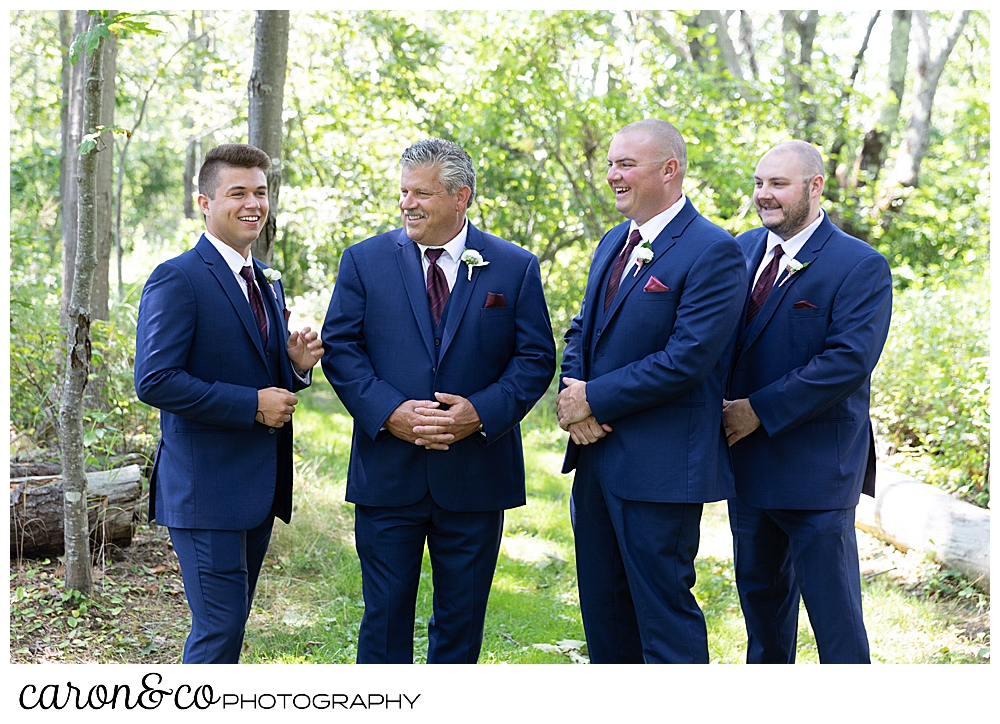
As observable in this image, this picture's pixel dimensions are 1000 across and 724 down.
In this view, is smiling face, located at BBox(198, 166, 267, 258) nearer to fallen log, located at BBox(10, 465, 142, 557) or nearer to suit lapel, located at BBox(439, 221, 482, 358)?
suit lapel, located at BBox(439, 221, 482, 358)

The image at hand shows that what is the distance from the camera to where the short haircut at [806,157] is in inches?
130

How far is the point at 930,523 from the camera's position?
16.9ft

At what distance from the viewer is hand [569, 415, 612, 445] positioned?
3.15m

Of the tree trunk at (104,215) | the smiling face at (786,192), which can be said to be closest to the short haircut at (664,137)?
the smiling face at (786,192)

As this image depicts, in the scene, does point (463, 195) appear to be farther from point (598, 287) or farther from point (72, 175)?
point (72, 175)

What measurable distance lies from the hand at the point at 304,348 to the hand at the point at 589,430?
987 millimetres

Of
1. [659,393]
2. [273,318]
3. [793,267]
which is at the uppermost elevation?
[793,267]

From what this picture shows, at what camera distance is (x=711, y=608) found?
15.2ft

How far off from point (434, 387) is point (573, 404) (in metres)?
0.51

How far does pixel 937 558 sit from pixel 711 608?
148 centimetres

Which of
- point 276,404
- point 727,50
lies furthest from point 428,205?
point 727,50

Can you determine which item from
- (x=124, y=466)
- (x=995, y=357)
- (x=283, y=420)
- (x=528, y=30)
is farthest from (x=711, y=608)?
(x=528, y=30)

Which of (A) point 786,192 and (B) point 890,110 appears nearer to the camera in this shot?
(A) point 786,192

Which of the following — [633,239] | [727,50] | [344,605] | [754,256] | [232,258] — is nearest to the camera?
[232,258]
